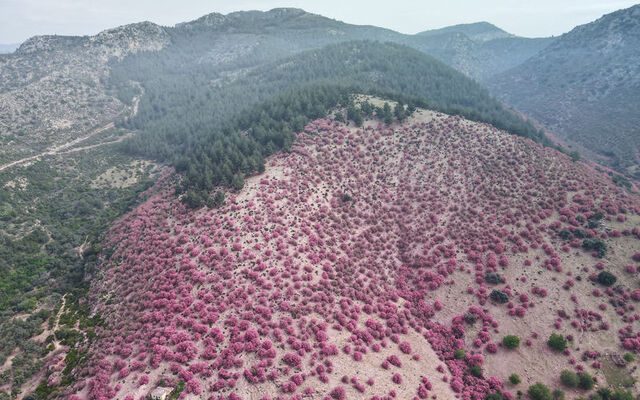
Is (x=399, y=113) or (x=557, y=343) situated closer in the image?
(x=557, y=343)

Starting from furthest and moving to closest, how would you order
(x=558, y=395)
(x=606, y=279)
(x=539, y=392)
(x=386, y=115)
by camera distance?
(x=386, y=115) < (x=606, y=279) < (x=558, y=395) < (x=539, y=392)

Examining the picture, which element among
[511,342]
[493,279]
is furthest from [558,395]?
[493,279]

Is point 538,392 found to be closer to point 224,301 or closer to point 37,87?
point 224,301

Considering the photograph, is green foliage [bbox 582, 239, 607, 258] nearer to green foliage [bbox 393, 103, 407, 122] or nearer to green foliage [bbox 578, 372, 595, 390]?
green foliage [bbox 578, 372, 595, 390]

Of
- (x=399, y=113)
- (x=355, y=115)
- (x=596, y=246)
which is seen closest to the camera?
(x=596, y=246)

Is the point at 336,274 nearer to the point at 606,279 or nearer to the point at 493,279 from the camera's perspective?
the point at 493,279

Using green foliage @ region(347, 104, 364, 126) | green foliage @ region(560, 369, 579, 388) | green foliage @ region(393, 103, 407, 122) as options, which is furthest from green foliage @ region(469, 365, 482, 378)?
green foliage @ region(393, 103, 407, 122)

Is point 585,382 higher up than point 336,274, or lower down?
lower down

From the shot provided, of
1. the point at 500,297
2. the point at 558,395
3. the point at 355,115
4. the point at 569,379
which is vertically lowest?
the point at 558,395
